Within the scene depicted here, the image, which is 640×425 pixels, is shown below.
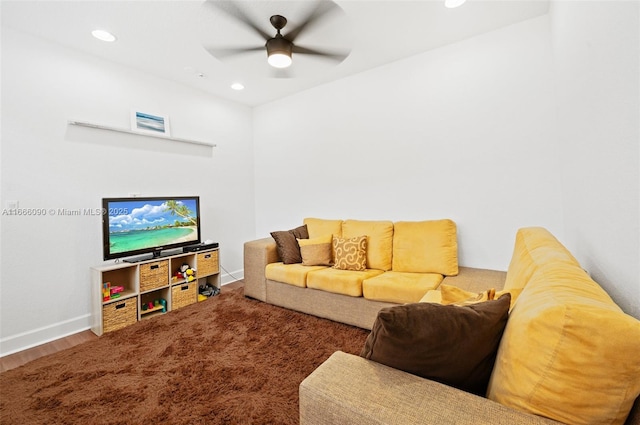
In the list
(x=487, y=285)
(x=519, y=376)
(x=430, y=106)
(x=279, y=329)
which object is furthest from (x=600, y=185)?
(x=279, y=329)

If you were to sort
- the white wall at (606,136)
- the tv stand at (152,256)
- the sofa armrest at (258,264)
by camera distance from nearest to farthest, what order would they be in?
the white wall at (606,136) < the tv stand at (152,256) < the sofa armrest at (258,264)

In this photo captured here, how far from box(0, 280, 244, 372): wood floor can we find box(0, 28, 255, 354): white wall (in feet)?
0.31

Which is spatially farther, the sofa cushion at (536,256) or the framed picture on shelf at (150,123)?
the framed picture on shelf at (150,123)

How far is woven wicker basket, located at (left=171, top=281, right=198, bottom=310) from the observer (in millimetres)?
3195

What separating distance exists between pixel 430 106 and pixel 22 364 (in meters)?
4.31

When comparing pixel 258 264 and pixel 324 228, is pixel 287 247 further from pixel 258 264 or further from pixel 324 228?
pixel 324 228

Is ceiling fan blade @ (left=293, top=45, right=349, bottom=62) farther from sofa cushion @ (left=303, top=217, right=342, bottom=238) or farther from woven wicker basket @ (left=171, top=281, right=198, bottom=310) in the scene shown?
woven wicker basket @ (left=171, top=281, right=198, bottom=310)

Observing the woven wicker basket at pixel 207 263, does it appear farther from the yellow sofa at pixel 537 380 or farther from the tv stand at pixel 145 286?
the yellow sofa at pixel 537 380

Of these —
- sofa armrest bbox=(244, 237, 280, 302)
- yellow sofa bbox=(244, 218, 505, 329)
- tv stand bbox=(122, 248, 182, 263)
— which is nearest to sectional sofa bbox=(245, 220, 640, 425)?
yellow sofa bbox=(244, 218, 505, 329)

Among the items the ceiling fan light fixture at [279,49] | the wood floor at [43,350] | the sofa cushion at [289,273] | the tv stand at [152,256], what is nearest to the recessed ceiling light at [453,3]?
the ceiling fan light fixture at [279,49]

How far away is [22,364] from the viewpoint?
225 cm

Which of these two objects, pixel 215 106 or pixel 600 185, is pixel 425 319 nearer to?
pixel 600 185

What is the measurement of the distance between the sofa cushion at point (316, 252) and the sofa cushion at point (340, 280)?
0.24 m

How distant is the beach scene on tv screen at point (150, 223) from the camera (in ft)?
9.39
